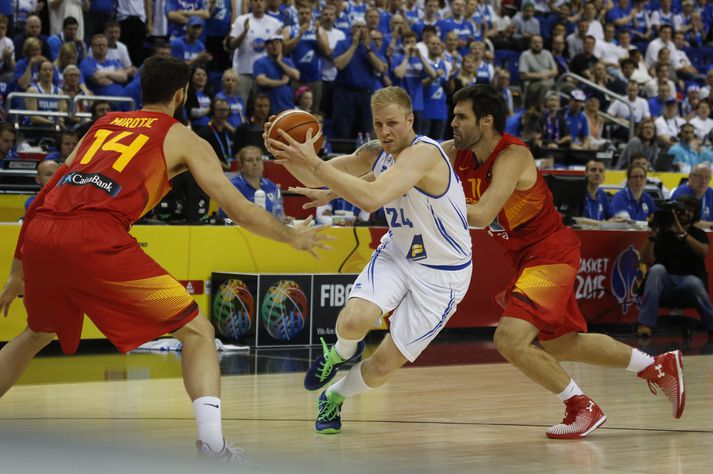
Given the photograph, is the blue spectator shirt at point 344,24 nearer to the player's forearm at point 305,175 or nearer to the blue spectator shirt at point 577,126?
the blue spectator shirt at point 577,126

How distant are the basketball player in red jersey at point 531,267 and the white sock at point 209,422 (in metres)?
1.98

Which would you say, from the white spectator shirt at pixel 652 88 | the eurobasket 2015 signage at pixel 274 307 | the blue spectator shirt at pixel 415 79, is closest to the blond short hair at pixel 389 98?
the eurobasket 2015 signage at pixel 274 307

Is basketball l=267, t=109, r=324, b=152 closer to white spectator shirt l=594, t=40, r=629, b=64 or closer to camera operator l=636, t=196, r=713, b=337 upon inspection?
camera operator l=636, t=196, r=713, b=337

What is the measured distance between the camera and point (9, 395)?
7445mm

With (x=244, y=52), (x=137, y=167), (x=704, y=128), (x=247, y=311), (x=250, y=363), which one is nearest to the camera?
(x=137, y=167)

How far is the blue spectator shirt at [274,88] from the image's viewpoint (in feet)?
49.4

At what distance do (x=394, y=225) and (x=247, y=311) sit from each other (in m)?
4.23

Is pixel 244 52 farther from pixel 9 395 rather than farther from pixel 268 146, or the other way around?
pixel 268 146

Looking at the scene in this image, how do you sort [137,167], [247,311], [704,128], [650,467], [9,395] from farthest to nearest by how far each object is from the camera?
1. [704,128]
2. [247,311]
3. [9,395]
4. [650,467]
5. [137,167]

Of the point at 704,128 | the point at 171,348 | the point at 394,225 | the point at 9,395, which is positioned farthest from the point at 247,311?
the point at 704,128

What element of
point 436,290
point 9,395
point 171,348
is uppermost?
point 436,290

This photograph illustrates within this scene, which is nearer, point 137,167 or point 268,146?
point 137,167

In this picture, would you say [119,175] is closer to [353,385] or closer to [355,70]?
[353,385]

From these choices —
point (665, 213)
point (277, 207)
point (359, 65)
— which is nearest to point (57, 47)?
point (359, 65)
